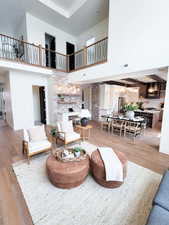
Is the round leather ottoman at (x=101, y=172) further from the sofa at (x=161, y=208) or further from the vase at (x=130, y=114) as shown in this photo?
the vase at (x=130, y=114)

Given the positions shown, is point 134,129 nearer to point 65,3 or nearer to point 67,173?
point 67,173

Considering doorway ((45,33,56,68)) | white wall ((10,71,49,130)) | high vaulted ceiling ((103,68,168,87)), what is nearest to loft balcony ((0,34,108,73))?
doorway ((45,33,56,68))

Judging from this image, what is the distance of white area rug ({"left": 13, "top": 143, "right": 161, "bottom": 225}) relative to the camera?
1467mm

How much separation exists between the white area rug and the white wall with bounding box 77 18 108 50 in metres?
7.12

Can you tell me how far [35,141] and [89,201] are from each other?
6.36ft

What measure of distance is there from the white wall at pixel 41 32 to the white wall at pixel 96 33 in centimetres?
96

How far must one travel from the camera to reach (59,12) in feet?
18.1

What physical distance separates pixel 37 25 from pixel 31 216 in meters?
7.80

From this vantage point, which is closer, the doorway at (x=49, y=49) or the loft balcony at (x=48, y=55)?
the loft balcony at (x=48, y=55)

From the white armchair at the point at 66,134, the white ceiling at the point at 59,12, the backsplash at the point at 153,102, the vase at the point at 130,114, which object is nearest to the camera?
the white armchair at the point at 66,134

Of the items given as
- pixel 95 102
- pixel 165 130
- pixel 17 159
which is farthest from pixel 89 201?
pixel 95 102

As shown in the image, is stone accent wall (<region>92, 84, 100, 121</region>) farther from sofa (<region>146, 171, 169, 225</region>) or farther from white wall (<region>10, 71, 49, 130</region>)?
sofa (<region>146, 171, 169, 225</region>)

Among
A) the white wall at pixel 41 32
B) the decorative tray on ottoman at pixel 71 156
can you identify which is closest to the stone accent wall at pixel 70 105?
the white wall at pixel 41 32

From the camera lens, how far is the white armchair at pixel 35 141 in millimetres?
2717
